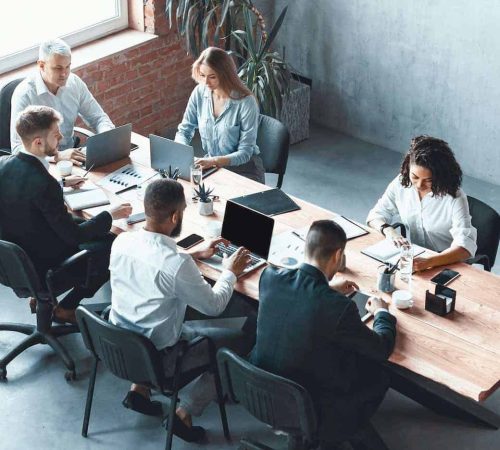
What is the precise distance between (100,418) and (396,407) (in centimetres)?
154

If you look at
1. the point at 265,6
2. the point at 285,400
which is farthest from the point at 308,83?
the point at 285,400

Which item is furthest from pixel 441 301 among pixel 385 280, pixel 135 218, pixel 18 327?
pixel 18 327

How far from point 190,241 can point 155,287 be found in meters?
0.78

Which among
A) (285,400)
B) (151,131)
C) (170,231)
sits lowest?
(151,131)

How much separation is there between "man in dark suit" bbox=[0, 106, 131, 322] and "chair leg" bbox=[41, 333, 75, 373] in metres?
0.33

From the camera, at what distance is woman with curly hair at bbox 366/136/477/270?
4695 millimetres

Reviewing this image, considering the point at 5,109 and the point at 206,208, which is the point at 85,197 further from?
the point at 5,109

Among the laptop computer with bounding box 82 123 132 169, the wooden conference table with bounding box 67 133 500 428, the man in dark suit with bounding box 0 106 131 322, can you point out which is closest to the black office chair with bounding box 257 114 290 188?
the wooden conference table with bounding box 67 133 500 428

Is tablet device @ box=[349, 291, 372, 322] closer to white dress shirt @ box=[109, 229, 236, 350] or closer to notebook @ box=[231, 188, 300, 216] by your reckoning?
white dress shirt @ box=[109, 229, 236, 350]

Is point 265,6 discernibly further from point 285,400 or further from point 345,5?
point 285,400

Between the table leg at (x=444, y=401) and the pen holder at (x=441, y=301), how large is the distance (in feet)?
1.94

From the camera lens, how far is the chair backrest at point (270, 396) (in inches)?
147

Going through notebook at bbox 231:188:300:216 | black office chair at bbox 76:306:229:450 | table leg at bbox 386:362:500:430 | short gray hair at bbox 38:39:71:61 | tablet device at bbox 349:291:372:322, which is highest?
short gray hair at bbox 38:39:71:61

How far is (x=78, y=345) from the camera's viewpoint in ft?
17.5
